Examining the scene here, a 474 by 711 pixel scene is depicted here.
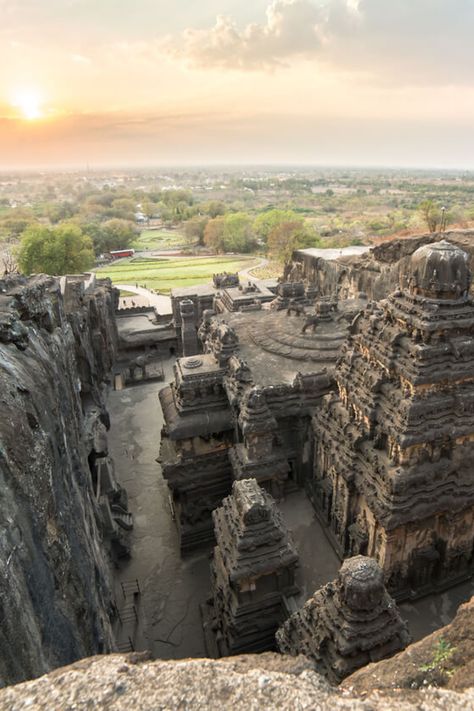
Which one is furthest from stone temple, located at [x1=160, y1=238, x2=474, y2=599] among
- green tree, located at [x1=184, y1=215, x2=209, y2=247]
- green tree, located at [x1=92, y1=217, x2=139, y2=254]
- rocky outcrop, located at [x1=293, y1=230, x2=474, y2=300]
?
green tree, located at [x1=184, y1=215, x2=209, y2=247]

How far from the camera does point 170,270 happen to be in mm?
63312

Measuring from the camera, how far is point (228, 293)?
30047 millimetres

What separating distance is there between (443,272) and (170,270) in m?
56.6

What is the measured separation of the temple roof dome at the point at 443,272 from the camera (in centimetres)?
977

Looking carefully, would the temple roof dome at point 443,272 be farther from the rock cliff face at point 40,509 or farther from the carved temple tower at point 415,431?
the rock cliff face at point 40,509

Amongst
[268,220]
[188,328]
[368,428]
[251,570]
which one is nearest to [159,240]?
[268,220]

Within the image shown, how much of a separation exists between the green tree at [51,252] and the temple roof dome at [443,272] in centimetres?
4396

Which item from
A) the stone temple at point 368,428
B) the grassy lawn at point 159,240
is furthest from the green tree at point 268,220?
the stone temple at point 368,428

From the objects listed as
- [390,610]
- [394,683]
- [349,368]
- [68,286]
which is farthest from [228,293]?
[394,683]

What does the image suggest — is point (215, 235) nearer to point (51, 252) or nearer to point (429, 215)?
point (51, 252)

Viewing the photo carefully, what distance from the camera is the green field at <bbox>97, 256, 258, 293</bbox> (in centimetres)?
5640

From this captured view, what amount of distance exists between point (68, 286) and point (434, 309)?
1957 cm

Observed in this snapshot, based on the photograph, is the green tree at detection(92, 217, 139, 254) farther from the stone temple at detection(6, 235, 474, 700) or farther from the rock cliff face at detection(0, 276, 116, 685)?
the rock cliff face at detection(0, 276, 116, 685)

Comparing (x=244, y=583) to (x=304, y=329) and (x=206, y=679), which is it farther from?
(x=304, y=329)
